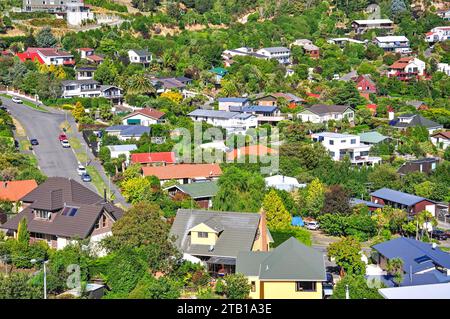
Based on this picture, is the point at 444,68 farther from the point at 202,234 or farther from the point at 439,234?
the point at 202,234

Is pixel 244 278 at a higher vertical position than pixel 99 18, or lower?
lower

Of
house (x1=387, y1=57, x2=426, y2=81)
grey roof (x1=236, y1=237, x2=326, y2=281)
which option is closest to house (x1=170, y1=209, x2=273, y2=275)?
grey roof (x1=236, y1=237, x2=326, y2=281)

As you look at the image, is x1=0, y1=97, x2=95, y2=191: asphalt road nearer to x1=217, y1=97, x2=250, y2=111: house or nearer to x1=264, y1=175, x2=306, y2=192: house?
x1=264, y1=175, x2=306, y2=192: house

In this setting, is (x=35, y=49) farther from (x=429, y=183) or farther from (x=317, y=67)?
(x=429, y=183)
